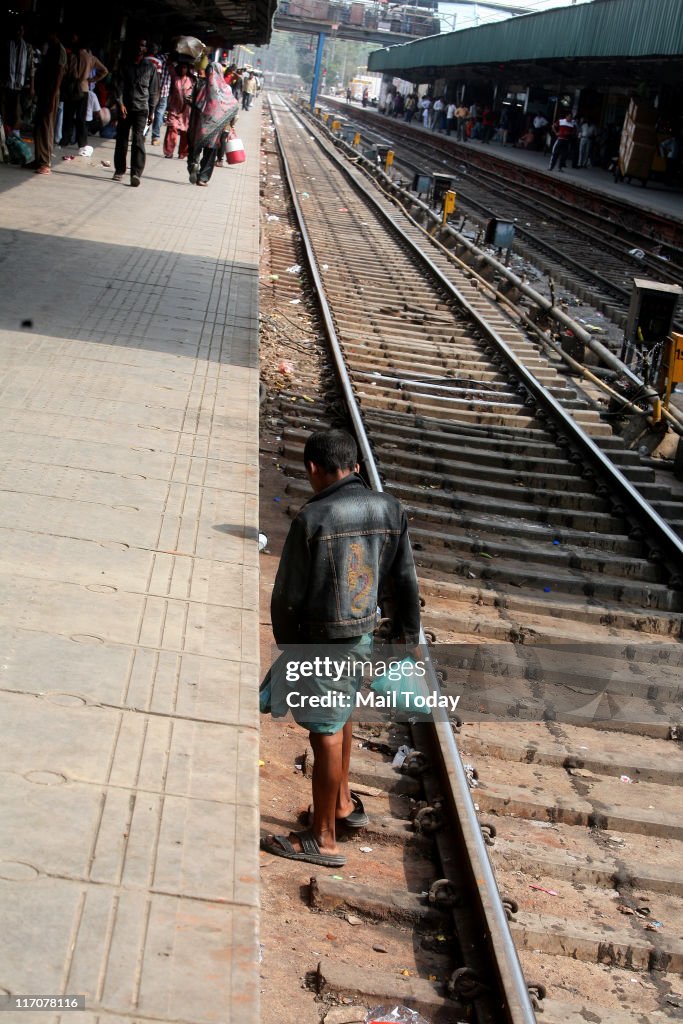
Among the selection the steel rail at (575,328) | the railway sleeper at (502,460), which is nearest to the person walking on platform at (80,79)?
the steel rail at (575,328)

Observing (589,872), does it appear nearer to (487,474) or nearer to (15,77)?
(487,474)

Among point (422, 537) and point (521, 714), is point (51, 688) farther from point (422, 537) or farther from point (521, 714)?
point (422, 537)

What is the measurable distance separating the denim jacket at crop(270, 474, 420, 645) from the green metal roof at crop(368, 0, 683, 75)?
87.6 feet

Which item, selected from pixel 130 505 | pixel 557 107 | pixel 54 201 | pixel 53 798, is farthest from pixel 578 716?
pixel 557 107

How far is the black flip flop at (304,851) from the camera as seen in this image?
4.50 metres

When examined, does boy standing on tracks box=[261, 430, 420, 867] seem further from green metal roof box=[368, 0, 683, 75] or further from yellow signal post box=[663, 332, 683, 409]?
green metal roof box=[368, 0, 683, 75]

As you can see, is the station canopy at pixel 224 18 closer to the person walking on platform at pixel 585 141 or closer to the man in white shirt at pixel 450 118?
the person walking on platform at pixel 585 141

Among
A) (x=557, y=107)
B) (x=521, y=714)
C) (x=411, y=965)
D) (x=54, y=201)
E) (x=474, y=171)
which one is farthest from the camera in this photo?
(x=557, y=107)

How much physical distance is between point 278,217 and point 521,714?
62.7ft

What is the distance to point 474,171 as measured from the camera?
4334 cm

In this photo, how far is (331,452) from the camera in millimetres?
4504

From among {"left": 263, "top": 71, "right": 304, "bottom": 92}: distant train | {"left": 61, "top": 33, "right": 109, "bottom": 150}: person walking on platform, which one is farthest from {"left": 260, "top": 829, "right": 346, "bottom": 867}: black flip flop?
{"left": 263, "top": 71, "right": 304, "bottom": 92}: distant train

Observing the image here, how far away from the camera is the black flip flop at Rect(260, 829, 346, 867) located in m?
4.50

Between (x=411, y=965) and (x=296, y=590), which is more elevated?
(x=296, y=590)
